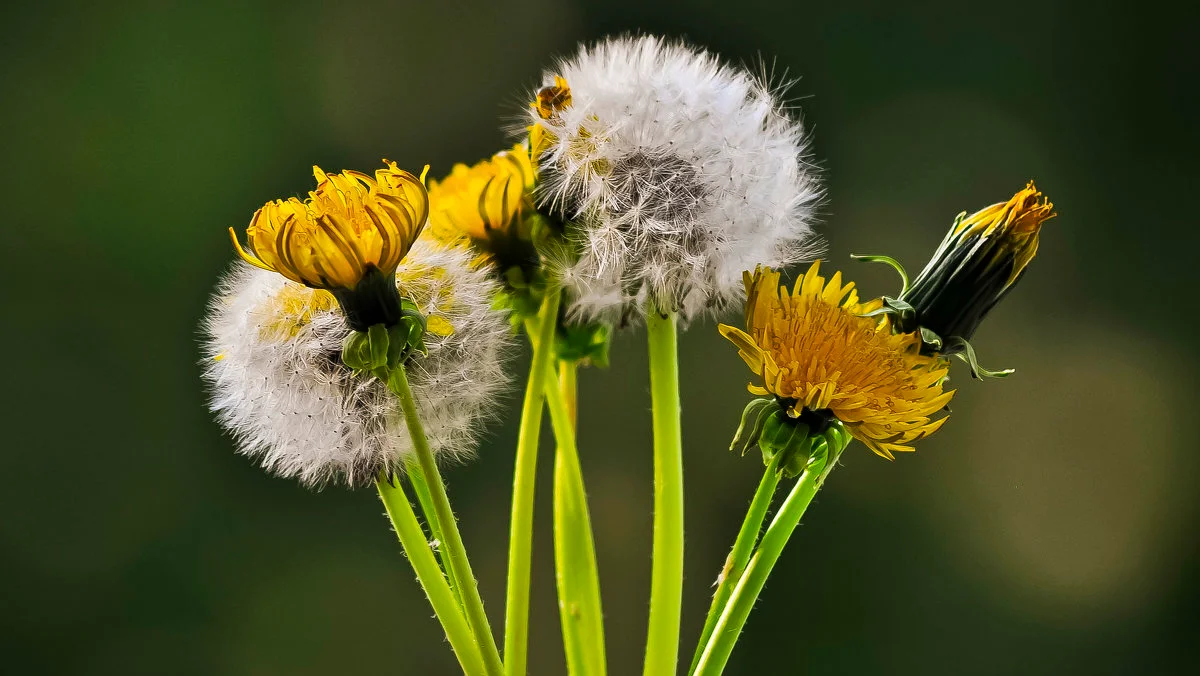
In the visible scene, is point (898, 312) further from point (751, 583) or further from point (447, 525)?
point (447, 525)

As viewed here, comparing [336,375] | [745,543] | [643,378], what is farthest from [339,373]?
[643,378]

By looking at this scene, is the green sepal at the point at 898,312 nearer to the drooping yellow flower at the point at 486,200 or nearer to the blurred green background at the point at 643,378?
the drooping yellow flower at the point at 486,200

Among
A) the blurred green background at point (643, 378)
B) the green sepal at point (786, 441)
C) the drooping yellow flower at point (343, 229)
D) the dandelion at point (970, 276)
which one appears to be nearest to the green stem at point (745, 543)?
the green sepal at point (786, 441)

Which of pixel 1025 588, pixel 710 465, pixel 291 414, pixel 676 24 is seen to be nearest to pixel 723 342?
pixel 710 465

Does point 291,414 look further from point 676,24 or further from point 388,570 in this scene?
point 676,24

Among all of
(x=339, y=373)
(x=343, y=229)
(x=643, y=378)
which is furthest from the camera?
(x=643, y=378)

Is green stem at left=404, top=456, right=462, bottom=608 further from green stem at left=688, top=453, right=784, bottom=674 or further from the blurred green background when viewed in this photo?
the blurred green background

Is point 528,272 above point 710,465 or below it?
below
